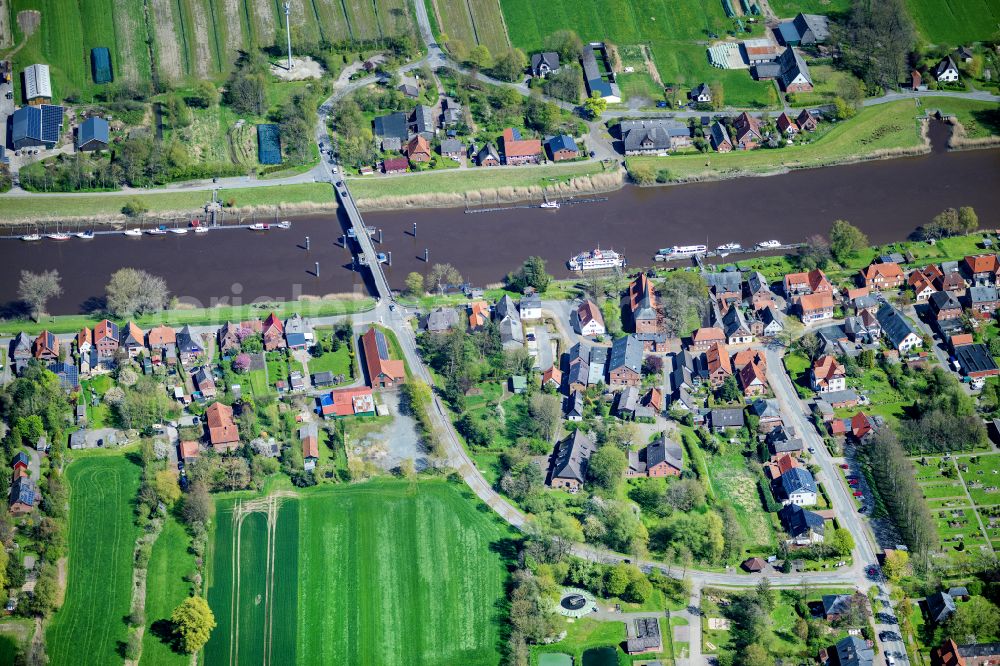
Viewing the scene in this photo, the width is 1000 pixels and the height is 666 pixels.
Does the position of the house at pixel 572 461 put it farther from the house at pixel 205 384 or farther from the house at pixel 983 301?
the house at pixel 983 301

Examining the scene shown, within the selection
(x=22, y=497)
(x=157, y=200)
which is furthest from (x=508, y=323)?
(x=22, y=497)

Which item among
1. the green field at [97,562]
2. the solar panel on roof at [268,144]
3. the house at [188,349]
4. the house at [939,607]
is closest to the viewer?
the house at [939,607]

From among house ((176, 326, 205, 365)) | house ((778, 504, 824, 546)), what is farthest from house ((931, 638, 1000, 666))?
house ((176, 326, 205, 365))

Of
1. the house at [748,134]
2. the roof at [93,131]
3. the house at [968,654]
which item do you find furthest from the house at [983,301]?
the roof at [93,131]

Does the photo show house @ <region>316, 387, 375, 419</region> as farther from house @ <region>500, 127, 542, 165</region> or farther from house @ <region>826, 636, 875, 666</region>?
house @ <region>826, 636, 875, 666</region>

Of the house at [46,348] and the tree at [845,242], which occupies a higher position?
the tree at [845,242]

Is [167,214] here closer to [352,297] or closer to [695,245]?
[352,297]

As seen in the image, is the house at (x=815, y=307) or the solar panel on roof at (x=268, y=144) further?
the solar panel on roof at (x=268, y=144)
